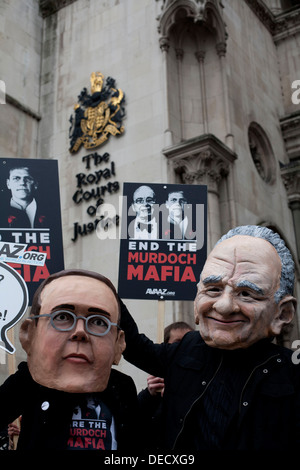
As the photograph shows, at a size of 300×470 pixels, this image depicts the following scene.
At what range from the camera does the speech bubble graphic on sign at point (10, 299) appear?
3375 millimetres

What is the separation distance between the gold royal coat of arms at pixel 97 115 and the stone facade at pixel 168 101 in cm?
17

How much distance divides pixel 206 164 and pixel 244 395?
24.3 feet

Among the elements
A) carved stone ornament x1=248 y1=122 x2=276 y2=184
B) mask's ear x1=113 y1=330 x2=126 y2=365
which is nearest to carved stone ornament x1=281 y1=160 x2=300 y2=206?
carved stone ornament x1=248 y1=122 x2=276 y2=184

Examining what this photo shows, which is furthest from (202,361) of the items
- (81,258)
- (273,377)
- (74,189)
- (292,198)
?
(292,198)

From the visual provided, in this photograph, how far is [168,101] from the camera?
10.2 meters

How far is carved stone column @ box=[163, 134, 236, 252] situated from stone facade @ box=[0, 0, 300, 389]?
0.07 ft

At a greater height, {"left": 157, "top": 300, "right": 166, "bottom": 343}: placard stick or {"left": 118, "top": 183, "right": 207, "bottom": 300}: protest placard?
{"left": 118, "top": 183, "right": 207, "bottom": 300}: protest placard

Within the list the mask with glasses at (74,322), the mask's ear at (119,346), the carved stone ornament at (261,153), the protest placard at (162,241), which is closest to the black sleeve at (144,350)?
the mask's ear at (119,346)

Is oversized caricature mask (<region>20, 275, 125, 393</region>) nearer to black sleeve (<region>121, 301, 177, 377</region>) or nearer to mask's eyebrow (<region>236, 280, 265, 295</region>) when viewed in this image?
black sleeve (<region>121, 301, 177, 377</region>)

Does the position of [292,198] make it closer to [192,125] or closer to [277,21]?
[192,125]

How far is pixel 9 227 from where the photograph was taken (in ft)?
14.3

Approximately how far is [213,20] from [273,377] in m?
9.91

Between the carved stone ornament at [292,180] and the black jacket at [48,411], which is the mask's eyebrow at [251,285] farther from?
the carved stone ornament at [292,180]

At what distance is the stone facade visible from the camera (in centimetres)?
991
